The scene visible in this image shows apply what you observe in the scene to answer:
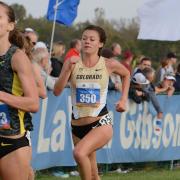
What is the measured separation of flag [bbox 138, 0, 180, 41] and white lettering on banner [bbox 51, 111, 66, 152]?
3330 millimetres

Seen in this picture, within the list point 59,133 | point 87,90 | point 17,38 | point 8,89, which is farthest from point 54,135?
point 8,89

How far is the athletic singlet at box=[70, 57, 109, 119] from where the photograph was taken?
8234 millimetres

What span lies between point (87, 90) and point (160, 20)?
5778 millimetres

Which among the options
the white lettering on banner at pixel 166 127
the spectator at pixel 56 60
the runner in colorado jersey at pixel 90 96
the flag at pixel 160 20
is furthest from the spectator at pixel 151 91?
the runner in colorado jersey at pixel 90 96

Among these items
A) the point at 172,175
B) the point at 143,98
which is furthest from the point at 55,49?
the point at 172,175

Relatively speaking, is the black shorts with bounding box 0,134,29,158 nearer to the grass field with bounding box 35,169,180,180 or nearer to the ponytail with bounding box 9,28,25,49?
the ponytail with bounding box 9,28,25,49

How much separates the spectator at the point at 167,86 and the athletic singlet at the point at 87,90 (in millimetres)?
4617

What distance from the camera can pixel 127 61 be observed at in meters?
13.3

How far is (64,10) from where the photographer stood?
12.5 m

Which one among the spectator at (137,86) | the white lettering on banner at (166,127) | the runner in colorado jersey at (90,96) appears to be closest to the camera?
the runner in colorado jersey at (90,96)

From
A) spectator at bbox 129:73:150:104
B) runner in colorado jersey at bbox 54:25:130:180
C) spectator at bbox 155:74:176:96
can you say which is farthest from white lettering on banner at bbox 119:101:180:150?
runner in colorado jersey at bbox 54:25:130:180

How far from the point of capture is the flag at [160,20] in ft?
44.1

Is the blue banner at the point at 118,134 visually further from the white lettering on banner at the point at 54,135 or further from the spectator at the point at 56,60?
the spectator at the point at 56,60

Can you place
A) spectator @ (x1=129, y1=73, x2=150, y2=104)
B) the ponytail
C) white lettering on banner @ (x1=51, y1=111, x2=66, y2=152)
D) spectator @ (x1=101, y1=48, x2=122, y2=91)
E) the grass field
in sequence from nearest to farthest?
the ponytail → the grass field → white lettering on banner @ (x1=51, y1=111, x2=66, y2=152) → spectator @ (x1=101, y1=48, x2=122, y2=91) → spectator @ (x1=129, y1=73, x2=150, y2=104)
